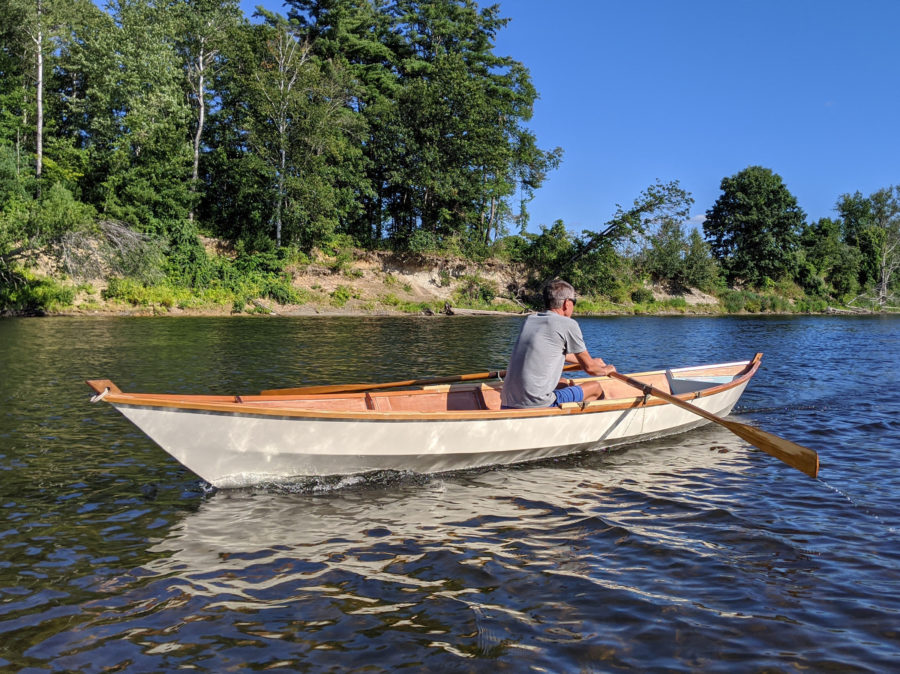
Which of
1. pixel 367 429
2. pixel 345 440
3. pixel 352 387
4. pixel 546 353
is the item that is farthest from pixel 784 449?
pixel 352 387

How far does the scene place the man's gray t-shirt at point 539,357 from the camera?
284 inches

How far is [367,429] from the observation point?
640 cm

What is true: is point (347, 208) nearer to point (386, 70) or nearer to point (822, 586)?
point (386, 70)

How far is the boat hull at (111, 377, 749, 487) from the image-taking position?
579cm

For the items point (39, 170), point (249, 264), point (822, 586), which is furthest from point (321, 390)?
point (39, 170)

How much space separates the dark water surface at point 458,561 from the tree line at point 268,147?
78.9ft

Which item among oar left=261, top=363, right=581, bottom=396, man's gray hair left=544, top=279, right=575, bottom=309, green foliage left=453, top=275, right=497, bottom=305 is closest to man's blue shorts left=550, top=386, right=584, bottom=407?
oar left=261, top=363, right=581, bottom=396

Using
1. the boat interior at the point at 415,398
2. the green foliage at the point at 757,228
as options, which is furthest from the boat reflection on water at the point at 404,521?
the green foliage at the point at 757,228

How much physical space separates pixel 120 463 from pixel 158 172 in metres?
33.1

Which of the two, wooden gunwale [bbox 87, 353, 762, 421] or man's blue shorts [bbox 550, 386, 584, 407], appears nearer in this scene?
wooden gunwale [bbox 87, 353, 762, 421]

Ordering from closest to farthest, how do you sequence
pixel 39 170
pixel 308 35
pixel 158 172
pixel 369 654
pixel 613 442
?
pixel 369 654 < pixel 613 442 < pixel 39 170 < pixel 158 172 < pixel 308 35

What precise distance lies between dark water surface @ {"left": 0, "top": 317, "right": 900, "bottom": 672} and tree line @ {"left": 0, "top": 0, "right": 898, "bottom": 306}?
2406 centimetres

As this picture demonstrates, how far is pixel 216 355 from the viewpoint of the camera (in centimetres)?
1608

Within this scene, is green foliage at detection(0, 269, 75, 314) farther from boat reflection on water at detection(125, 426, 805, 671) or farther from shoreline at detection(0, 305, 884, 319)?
boat reflection on water at detection(125, 426, 805, 671)
